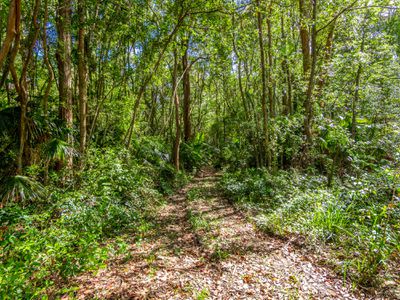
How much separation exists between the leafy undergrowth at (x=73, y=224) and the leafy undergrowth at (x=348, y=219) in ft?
10.2

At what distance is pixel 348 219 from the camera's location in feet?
15.1

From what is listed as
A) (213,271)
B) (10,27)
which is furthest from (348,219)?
(10,27)

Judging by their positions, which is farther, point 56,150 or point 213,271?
point 56,150

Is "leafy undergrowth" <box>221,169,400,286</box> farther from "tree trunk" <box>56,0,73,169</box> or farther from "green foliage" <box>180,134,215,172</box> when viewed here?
"green foliage" <box>180,134,215,172</box>

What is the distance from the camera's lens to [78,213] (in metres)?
4.12

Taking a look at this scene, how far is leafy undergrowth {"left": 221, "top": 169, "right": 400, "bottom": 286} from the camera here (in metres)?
3.41

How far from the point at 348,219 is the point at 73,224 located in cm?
512

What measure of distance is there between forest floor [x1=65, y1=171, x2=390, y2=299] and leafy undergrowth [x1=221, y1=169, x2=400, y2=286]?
0.37m

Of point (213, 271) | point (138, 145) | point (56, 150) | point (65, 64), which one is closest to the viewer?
point (213, 271)

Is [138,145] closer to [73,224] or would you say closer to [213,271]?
[73,224]

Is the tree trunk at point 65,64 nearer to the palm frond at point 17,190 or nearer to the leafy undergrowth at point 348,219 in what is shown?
the palm frond at point 17,190

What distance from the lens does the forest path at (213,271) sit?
3.12 metres

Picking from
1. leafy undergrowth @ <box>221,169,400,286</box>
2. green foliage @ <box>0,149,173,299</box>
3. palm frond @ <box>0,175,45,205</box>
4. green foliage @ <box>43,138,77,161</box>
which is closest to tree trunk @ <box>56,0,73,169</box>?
green foliage @ <box>43,138,77,161</box>

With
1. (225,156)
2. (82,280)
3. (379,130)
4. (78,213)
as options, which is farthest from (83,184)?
(225,156)
